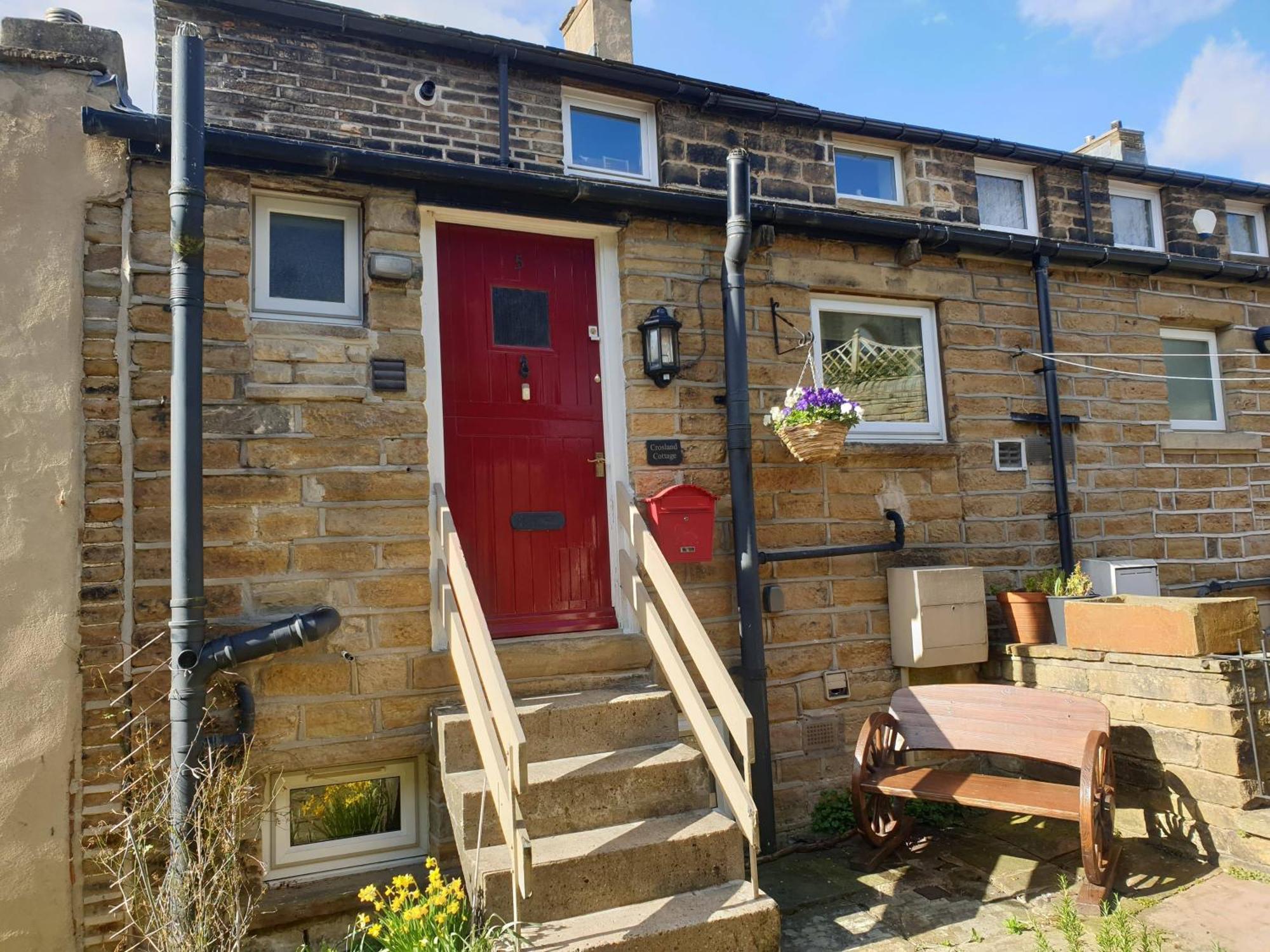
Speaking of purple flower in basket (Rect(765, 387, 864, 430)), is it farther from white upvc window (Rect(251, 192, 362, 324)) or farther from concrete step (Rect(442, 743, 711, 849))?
white upvc window (Rect(251, 192, 362, 324))

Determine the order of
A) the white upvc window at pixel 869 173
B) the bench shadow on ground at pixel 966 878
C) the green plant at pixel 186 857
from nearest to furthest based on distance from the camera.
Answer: the green plant at pixel 186 857 < the bench shadow on ground at pixel 966 878 < the white upvc window at pixel 869 173

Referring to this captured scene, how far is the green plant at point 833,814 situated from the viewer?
521 cm

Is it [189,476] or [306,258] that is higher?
[306,258]

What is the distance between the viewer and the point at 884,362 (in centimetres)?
618

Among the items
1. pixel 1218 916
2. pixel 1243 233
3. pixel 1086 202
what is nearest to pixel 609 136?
pixel 1086 202

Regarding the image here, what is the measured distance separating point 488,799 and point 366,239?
2954 mm

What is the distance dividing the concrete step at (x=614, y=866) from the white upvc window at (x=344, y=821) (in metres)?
0.90

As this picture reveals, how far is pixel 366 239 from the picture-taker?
15.7 feet

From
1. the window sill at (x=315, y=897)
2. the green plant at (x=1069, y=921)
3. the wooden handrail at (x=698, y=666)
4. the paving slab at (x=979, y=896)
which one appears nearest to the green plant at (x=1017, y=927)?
the paving slab at (x=979, y=896)

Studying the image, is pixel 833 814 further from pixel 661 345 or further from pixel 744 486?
pixel 661 345

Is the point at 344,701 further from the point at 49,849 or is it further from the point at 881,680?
the point at 881,680

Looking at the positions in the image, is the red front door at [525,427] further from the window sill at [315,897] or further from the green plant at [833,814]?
the green plant at [833,814]

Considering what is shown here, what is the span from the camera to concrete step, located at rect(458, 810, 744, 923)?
357 centimetres

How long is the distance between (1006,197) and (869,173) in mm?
1317
